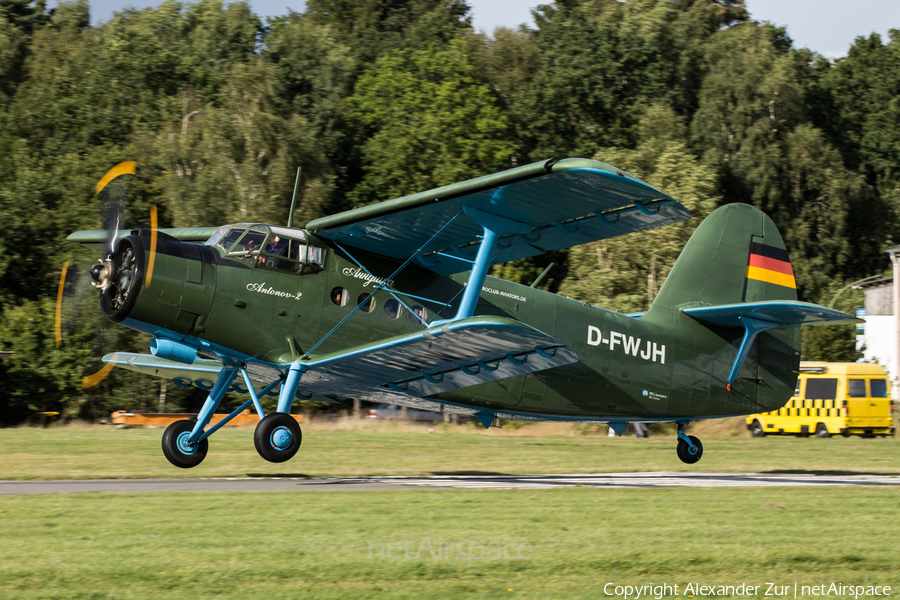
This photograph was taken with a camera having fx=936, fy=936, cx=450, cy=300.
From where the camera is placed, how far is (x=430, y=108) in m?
40.9

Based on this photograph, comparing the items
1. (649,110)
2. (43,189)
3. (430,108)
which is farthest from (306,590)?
(649,110)

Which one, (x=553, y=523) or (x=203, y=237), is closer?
(x=553, y=523)

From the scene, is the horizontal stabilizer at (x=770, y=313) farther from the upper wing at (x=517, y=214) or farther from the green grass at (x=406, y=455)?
the green grass at (x=406, y=455)

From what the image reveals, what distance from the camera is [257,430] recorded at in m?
10.4

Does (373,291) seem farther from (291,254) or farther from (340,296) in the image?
(291,254)

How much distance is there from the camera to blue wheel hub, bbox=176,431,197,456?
11.5 m

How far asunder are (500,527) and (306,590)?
2910 millimetres

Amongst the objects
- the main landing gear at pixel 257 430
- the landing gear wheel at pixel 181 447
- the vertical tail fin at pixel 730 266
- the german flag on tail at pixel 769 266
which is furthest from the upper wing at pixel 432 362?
the german flag on tail at pixel 769 266

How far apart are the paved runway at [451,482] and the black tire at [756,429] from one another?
43.2ft

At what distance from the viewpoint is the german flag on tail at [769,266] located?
1512 cm

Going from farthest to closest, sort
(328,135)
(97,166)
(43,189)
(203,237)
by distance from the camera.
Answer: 1. (328,135)
2. (97,166)
3. (43,189)
4. (203,237)

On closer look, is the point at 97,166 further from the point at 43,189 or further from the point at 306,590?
the point at 306,590

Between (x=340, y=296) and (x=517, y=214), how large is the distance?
241 cm

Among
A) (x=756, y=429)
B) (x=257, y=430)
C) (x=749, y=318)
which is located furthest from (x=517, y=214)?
(x=756, y=429)
